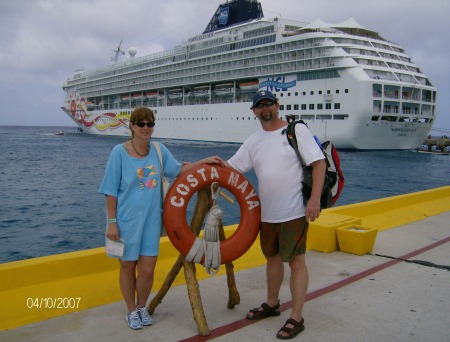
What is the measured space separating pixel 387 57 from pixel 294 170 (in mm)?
32834

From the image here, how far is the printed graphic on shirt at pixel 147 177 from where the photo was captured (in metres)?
2.40

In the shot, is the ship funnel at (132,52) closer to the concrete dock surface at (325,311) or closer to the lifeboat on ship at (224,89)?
the lifeboat on ship at (224,89)

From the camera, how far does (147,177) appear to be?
242 cm

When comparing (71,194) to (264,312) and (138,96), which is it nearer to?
(264,312)

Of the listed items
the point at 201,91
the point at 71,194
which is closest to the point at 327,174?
the point at 71,194

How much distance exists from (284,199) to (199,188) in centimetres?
49

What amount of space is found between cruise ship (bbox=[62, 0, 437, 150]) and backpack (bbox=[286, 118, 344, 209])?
88.5 feet

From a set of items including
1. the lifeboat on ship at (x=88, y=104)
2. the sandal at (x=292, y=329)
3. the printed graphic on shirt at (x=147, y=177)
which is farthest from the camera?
the lifeboat on ship at (x=88, y=104)

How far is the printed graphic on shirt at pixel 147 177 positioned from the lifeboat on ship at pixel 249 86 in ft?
117

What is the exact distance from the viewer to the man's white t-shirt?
2.38m

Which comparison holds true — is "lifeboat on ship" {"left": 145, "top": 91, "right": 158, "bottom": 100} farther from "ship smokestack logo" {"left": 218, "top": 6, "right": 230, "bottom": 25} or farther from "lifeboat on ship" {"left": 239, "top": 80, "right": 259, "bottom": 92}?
"lifeboat on ship" {"left": 239, "top": 80, "right": 259, "bottom": 92}

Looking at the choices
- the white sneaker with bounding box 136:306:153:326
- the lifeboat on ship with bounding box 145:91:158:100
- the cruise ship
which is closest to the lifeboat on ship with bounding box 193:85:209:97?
the cruise ship

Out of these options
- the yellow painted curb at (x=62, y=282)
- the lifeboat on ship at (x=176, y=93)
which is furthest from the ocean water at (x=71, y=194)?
the lifeboat on ship at (x=176, y=93)

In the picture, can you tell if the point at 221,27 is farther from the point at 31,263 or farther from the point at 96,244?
the point at 31,263
